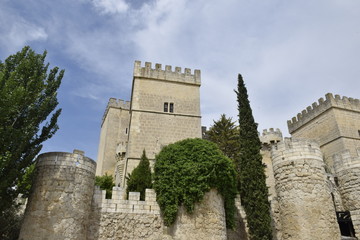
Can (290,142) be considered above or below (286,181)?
above

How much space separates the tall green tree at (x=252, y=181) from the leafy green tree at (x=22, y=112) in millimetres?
8296

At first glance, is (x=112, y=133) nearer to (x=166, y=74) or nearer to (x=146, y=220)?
(x=166, y=74)

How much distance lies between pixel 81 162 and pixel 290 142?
896 cm

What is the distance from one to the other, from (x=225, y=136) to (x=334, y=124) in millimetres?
10103

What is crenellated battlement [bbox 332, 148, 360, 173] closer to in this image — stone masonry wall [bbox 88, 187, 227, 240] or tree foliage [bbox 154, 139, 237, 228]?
tree foliage [bbox 154, 139, 237, 228]

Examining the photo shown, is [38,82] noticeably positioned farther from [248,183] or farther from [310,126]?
[310,126]

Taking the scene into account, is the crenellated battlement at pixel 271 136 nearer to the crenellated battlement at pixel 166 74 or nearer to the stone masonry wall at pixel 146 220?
the crenellated battlement at pixel 166 74

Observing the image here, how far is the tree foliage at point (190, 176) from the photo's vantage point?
38.1 ft

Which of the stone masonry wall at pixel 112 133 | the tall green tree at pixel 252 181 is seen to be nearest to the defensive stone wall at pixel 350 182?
the tall green tree at pixel 252 181

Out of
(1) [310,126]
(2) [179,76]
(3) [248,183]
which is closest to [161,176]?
(3) [248,183]

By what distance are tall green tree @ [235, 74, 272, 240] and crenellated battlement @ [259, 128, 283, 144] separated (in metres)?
14.0

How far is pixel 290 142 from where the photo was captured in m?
13.7

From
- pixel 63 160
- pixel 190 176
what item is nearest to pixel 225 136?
pixel 190 176

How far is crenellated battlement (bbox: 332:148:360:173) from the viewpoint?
15.5 metres
